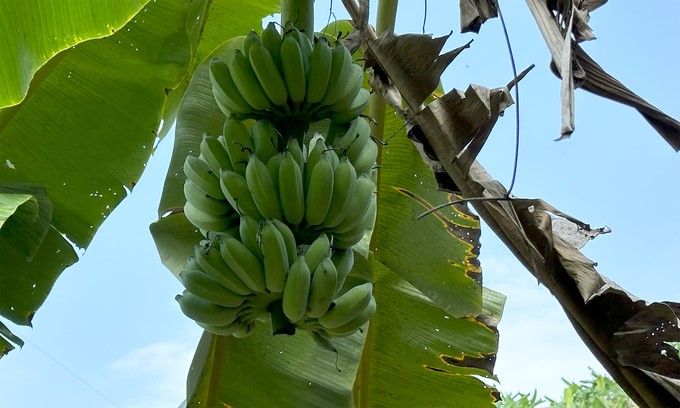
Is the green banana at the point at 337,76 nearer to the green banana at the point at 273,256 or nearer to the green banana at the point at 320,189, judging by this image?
the green banana at the point at 320,189

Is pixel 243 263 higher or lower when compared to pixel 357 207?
lower

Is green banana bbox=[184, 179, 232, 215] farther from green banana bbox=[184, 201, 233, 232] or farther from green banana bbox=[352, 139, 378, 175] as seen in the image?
green banana bbox=[352, 139, 378, 175]

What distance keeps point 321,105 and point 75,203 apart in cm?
83

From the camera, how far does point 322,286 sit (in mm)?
933

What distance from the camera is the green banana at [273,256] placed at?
925 millimetres

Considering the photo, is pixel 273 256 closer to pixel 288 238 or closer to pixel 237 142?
pixel 288 238

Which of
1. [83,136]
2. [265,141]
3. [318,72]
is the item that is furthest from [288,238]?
[83,136]

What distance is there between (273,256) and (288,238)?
0.17ft

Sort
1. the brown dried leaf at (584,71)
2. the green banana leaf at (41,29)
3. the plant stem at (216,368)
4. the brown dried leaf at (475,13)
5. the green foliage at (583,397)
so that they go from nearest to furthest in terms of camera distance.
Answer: the brown dried leaf at (584,71) → the brown dried leaf at (475,13) → the green banana leaf at (41,29) → the plant stem at (216,368) → the green foliage at (583,397)

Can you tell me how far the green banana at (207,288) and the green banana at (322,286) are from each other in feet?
0.40

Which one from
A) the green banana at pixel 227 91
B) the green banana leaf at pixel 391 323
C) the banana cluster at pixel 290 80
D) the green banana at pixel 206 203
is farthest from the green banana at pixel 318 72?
the green banana leaf at pixel 391 323

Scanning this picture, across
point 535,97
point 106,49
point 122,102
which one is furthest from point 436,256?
point 106,49

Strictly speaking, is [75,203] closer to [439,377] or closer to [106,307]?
[439,377]

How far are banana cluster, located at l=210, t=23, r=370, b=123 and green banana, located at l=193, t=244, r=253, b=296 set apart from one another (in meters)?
0.24
